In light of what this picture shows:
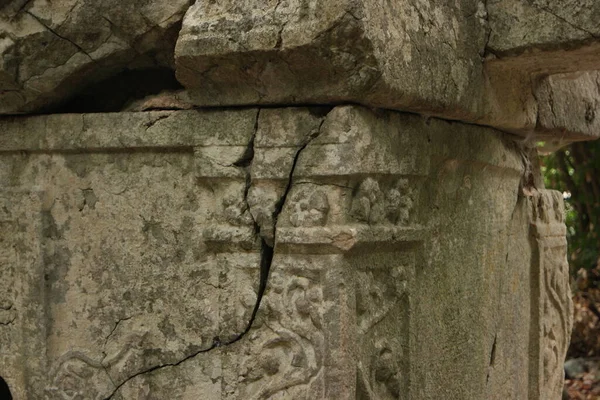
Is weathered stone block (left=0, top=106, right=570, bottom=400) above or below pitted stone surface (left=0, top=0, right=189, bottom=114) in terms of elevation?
below

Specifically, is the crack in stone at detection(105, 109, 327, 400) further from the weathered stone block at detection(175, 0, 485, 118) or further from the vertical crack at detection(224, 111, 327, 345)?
the weathered stone block at detection(175, 0, 485, 118)

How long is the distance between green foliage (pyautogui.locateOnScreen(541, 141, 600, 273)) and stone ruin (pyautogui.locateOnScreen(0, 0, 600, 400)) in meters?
3.83

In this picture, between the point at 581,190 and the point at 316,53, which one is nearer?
the point at 316,53

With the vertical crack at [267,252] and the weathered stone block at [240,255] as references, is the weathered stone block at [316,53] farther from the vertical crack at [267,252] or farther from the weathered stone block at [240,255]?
the vertical crack at [267,252]

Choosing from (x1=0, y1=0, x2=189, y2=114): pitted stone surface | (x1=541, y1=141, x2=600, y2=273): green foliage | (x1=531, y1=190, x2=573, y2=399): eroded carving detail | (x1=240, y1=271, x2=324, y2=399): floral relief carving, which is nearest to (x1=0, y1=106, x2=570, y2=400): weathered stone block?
(x1=240, y1=271, x2=324, y2=399): floral relief carving

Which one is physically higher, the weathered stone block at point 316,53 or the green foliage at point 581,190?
the weathered stone block at point 316,53

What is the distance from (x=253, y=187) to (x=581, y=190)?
4.97m

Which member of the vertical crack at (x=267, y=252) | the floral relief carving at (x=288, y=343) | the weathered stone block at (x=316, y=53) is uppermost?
the weathered stone block at (x=316, y=53)

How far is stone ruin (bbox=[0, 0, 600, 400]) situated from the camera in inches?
91.6

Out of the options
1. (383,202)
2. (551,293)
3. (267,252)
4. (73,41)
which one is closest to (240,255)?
(267,252)

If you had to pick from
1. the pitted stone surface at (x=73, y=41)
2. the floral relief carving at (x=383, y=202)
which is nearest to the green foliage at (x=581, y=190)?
the floral relief carving at (x=383, y=202)

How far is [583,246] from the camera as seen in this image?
687 cm

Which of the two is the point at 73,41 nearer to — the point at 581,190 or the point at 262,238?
the point at 262,238

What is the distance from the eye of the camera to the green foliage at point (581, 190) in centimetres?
675
